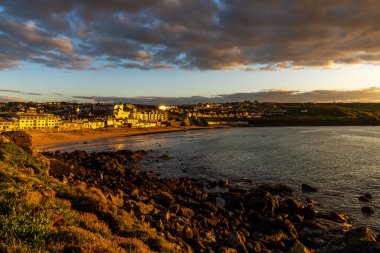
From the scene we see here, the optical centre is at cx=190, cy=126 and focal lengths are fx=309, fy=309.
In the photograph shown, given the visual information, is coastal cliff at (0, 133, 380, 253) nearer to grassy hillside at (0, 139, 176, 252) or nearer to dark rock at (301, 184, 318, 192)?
grassy hillside at (0, 139, 176, 252)

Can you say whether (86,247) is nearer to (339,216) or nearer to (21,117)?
(339,216)

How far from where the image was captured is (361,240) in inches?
715

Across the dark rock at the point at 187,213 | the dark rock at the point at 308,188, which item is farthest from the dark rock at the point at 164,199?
the dark rock at the point at 308,188

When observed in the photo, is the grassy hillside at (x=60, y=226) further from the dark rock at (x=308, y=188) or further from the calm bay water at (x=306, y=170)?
the dark rock at (x=308, y=188)

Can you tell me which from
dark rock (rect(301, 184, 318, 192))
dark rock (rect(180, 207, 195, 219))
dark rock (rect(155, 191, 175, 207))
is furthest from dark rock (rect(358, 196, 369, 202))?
dark rock (rect(155, 191, 175, 207))

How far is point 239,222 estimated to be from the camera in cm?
2384

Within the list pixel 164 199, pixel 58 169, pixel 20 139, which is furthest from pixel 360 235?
pixel 20 139

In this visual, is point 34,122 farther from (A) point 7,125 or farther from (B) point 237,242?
(B) point 237,242

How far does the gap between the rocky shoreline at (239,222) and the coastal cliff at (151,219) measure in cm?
7

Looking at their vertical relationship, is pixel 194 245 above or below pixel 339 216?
above

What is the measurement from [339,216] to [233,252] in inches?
539

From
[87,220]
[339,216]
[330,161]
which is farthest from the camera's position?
[330,161]

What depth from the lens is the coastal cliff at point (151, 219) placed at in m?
9.91

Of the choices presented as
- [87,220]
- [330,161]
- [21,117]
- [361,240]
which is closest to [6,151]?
[87,220]
